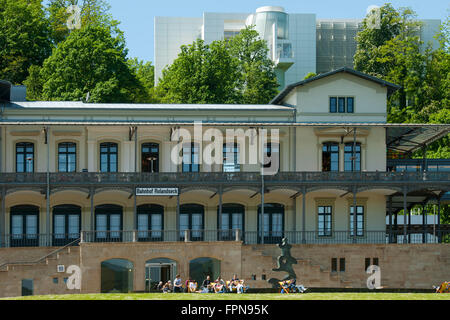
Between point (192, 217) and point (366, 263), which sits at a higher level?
point (192, 217)

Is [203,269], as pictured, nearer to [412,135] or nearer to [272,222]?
[272,222]

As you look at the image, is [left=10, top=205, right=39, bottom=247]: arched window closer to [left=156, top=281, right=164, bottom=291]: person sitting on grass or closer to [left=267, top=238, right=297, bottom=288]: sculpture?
[left=156, top=281, right=164, bottom=291]: person sitting on grass

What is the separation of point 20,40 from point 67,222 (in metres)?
29.0

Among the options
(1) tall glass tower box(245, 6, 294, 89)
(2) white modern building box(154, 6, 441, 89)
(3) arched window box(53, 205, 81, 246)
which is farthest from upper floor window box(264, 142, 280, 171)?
(1) tall glass tower box(245, 6, 294, 89)

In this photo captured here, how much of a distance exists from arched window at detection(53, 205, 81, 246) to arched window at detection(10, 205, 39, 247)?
1041 millimetres

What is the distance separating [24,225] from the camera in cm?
5481

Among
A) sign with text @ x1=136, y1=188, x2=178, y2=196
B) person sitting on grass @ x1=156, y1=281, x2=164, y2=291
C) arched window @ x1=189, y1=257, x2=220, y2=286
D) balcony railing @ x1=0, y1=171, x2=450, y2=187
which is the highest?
balcony railing @ x1=0, y1=171, x2=450, y2=187

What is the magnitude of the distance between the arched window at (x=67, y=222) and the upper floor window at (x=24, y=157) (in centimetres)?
272

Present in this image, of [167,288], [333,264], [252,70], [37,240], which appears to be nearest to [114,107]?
[37,240]

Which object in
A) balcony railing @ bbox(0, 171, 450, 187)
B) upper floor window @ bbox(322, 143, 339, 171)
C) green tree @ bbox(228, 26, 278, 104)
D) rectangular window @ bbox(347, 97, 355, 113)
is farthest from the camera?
green tree @ bbox(228, 26, 278, 104)

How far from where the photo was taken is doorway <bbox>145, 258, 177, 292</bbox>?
51.1 metres

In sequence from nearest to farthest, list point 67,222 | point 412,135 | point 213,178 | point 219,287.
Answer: point 219,287 → point 213,178 → point 67,222 → point 412,135

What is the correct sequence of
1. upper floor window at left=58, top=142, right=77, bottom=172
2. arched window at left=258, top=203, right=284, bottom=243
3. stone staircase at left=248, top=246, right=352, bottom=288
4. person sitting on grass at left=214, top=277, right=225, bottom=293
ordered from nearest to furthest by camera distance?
1. person sitting on grass at left=214, top=277, right=225, bottom=293
2. stone staircase at left=248, top=246, right=352, bottom=288
3. upper floor window at left=58, top=142, right=77, bottom=172
4. arched window at left=258, top=203, right=284, bottom=243

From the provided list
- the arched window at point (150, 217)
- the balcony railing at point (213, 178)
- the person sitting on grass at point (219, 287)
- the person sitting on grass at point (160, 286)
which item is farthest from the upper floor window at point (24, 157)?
the person sitting on grass at point (219, 287)
